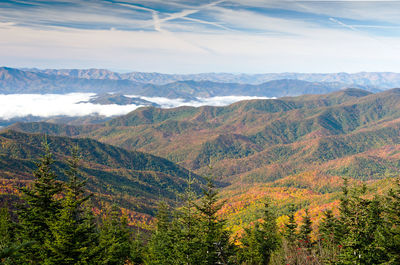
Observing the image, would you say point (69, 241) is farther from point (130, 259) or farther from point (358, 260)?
point (130, 259)

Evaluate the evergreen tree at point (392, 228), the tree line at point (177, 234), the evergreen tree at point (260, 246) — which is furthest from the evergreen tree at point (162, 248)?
the evergreen tree at point (392, 228)

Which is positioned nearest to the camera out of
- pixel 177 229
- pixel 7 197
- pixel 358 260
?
pixel 358 260

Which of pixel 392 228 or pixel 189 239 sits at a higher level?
pixel 189 239

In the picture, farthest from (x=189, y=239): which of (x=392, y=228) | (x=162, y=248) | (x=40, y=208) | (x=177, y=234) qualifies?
(x=392, y=228)

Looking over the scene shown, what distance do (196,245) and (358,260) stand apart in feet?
56.8

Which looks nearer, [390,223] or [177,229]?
[177,229]

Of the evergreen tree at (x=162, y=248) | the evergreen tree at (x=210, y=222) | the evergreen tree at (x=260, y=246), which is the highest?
the evergreen tree at (x=210, y=222)

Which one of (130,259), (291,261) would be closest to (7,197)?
(130,259)

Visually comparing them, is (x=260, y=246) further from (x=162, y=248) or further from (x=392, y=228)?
(x=392, y=228)

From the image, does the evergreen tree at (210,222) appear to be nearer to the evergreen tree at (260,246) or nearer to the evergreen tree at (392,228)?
the evergreen tree at (392,228)

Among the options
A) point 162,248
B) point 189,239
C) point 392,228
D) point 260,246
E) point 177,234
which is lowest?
point 260,246

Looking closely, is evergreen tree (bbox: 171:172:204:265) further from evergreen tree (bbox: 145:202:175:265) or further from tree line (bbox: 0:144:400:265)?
evergreen tree (bbox: 145:202:175:265)

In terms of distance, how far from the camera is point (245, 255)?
5991cm

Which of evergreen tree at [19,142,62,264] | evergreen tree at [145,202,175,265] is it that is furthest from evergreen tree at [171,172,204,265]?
evergreen tree at [19,142,62,264]
